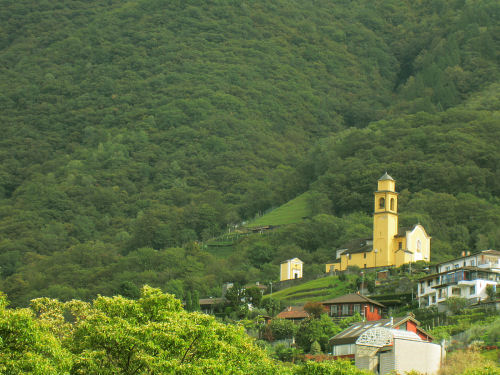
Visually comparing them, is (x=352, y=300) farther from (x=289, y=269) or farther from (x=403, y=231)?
(x=289, y=269)

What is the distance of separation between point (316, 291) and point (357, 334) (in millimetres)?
31008

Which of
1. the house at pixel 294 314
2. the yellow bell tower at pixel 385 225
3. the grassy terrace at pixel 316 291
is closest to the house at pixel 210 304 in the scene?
the grassy terrace at pixel 316 291

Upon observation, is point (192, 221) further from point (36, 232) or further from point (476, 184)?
point (476, 184)

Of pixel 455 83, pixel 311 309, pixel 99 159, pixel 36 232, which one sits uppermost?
pixel 455 83

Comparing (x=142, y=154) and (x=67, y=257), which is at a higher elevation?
(x=142, y=154)

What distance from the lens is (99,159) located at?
195 m

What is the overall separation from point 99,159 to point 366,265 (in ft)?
340

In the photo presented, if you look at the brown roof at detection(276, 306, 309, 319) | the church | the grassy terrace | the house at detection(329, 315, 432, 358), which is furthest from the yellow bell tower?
the house at detection(329, 315, 432, 358)

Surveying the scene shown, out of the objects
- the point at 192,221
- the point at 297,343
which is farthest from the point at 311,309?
the point at 192,221

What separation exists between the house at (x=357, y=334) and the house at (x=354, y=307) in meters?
11.9

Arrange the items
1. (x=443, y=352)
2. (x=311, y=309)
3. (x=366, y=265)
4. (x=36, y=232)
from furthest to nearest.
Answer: (x=36, y=232) < (x=366, y=265) < (x=311, y=309) < (x=443, y=352)

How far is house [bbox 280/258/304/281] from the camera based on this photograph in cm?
10606

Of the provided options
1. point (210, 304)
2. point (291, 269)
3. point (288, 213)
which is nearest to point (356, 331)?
point (210, 304)

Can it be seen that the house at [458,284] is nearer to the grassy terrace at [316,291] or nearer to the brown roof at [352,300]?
the brown roof at [352,300]
